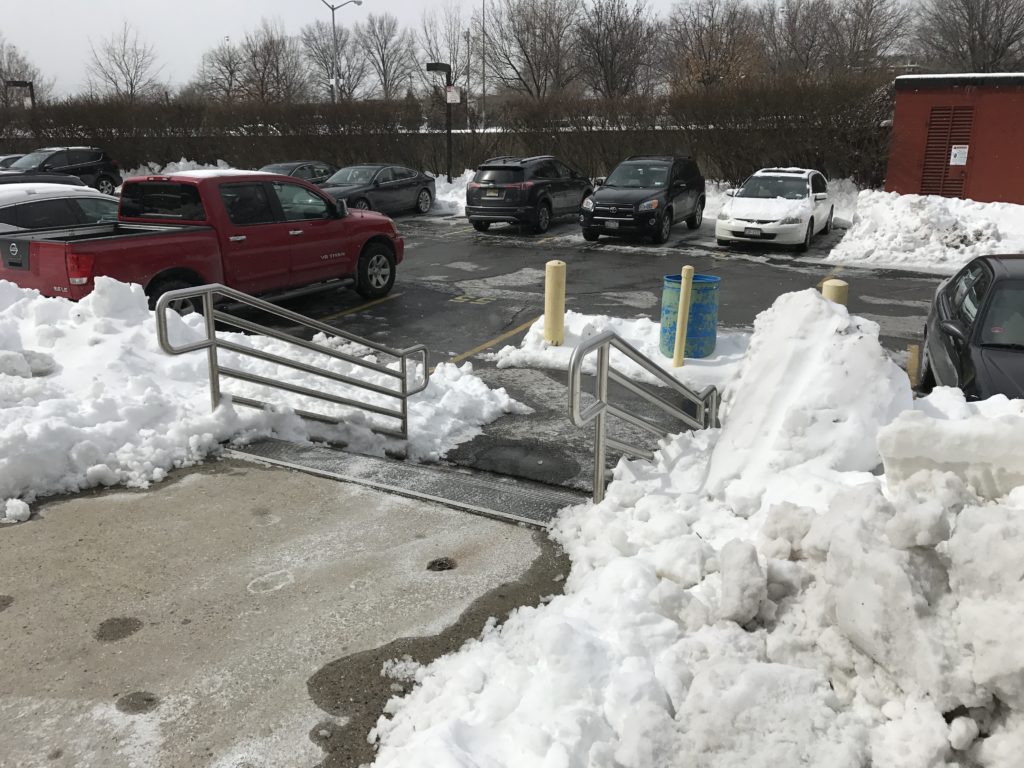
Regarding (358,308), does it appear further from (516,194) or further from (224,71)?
(224,71)

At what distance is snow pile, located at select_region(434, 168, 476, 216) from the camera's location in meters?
25.4

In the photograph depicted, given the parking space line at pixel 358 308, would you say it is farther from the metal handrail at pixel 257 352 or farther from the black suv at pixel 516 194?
Answer: the black suv at pixel 516 194

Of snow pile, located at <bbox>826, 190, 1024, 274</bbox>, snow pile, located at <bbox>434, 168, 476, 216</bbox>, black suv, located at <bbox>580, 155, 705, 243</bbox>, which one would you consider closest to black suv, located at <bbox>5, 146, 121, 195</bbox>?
snow pile, located at <bbox>434, 168, 476, 216</bbox>

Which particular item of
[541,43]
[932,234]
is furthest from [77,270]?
[541,43]

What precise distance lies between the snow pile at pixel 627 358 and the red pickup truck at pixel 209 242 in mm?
3190

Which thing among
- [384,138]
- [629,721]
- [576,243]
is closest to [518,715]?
[629,721]

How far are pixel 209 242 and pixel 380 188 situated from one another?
1306 centimetres

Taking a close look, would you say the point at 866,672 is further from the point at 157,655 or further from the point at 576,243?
the point at 576,243

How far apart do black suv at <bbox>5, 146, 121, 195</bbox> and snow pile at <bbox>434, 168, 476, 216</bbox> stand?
32.8 ft

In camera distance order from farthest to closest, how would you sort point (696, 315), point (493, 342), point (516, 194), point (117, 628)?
1. point (516, 194)
2. point (493, 342)
3. point (696, 315)
4. point (117, 628)

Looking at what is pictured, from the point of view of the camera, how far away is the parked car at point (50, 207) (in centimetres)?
1201

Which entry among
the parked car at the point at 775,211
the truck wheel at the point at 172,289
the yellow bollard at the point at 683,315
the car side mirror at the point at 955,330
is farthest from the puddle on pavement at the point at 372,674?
the parked car at the point at 775,211

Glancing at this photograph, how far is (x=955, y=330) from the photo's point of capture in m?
7.04

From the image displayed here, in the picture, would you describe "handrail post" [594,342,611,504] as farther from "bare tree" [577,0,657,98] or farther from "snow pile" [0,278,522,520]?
"bare tree" [577,0,657,98]
